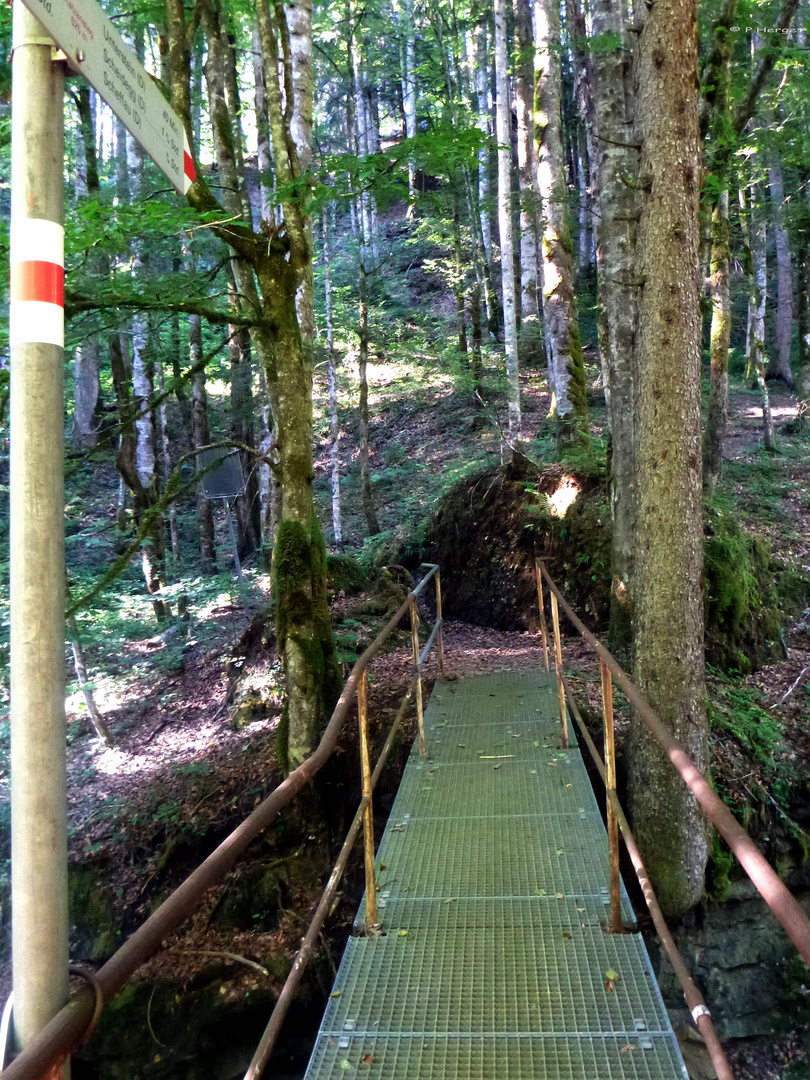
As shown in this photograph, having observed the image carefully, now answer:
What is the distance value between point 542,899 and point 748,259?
15007 mm

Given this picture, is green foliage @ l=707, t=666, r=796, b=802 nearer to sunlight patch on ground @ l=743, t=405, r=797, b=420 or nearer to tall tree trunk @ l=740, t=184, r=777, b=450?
tall tree trunk @ l=740, t=184, r=777, b=450

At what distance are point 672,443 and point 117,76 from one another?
3.95m

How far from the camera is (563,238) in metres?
11.4

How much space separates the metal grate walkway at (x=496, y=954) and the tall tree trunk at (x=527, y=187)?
13.8 m

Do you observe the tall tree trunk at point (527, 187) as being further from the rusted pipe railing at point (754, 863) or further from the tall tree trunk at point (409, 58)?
the rusted pipe railing at point (754, 863)

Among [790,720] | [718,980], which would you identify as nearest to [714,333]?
[790,720]

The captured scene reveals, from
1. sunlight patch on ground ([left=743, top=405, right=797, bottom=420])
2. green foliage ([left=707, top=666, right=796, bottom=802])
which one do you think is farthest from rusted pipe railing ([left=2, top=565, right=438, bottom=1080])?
sunlight patch on ground ([left=743, top=405, right=797, bottom=420])

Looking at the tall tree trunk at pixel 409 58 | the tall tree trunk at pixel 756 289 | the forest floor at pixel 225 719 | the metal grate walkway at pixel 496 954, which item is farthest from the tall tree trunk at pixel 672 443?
the tall tree trunk at pixel 409 58

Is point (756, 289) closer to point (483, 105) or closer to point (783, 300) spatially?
point (783, 300)

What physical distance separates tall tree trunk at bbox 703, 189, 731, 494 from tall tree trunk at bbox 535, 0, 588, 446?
5.67 ft

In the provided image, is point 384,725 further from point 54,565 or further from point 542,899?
point 54,565

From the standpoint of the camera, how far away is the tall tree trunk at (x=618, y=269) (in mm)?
7512

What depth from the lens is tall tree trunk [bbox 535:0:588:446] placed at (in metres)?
11.0

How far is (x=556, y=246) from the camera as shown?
37.3ft
